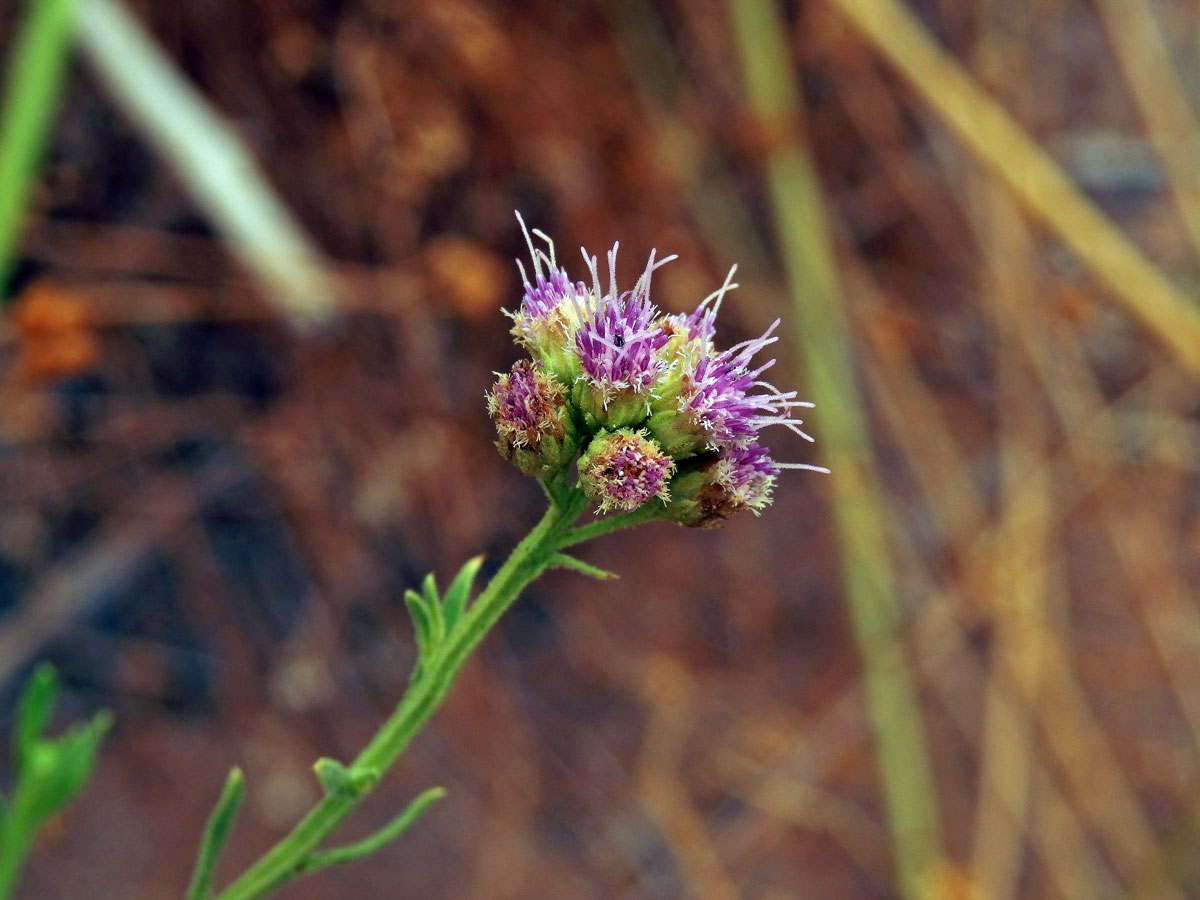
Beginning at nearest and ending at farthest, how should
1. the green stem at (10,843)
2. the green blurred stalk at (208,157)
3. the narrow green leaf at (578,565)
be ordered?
1. the narrow green leaf at (578,565)
2. the green stem at (10,843)
3. the green blurred stalk at (208,157)

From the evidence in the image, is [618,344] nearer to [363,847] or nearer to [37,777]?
[363,847]

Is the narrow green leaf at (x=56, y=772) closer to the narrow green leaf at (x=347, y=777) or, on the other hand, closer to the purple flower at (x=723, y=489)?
the narrow green leaf at (x=347, y=777)

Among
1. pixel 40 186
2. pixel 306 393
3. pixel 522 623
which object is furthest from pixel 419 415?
pixel 40 186

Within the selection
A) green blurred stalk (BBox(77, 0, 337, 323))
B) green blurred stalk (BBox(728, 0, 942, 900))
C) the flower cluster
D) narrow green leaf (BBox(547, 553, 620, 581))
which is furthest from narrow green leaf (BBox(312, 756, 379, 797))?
green blurred stalk (BBox(728, 0, 942, 900))

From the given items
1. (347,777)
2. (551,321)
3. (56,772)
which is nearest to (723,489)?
(551,321)

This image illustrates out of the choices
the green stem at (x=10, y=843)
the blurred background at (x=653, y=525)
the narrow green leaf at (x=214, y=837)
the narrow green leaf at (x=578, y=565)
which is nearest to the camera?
the narrow green leaf at (x=578, y=565)

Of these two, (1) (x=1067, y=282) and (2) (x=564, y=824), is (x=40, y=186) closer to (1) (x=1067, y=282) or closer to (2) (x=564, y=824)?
(2) (x=564, y=824)

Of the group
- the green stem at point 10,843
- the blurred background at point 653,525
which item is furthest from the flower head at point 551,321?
the blurred background at point 653,525
